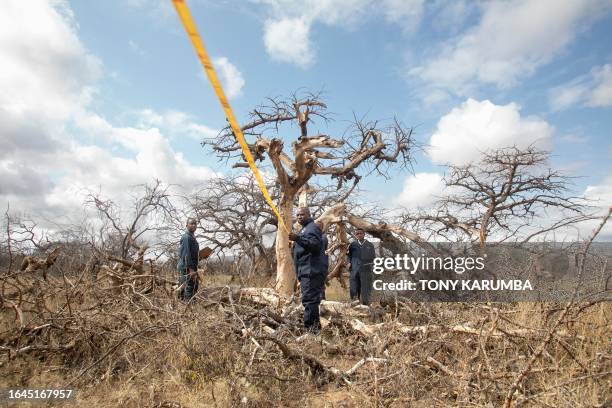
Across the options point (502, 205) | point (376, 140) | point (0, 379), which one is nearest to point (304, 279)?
point (0, 379)

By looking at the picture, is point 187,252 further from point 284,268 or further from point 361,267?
point 361,267

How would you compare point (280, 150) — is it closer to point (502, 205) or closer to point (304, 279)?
point (304, 279)

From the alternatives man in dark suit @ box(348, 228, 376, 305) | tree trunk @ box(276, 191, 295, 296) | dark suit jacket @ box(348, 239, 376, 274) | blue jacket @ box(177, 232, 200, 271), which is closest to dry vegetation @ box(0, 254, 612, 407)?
blue jacket @ box(177, 232, 200, 271)

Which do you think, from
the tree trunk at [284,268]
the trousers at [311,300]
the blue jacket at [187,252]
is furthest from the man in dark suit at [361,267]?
the blue jacket at [187,252]

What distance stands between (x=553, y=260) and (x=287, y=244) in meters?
5.38

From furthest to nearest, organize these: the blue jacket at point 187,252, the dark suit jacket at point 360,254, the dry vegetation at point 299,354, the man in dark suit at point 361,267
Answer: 1. the dark suit jacket at point 360,254
2. the man in dark suit at point 361,267
3. the blue jacket at point 187,252
4. the dry vegetation at point 299,354

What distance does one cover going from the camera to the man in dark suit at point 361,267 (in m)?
7.92

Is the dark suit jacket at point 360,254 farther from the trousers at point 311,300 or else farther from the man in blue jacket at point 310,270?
the trousers at point 311,300

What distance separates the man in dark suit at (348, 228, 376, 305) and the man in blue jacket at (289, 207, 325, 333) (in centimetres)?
240

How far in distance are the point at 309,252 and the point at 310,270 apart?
0.27 meters

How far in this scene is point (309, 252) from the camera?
5695 millimetres

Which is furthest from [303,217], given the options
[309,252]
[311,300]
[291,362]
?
[291,362]

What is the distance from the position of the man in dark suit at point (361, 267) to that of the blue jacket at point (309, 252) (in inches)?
96.0

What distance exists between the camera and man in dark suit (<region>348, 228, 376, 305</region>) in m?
7.92
